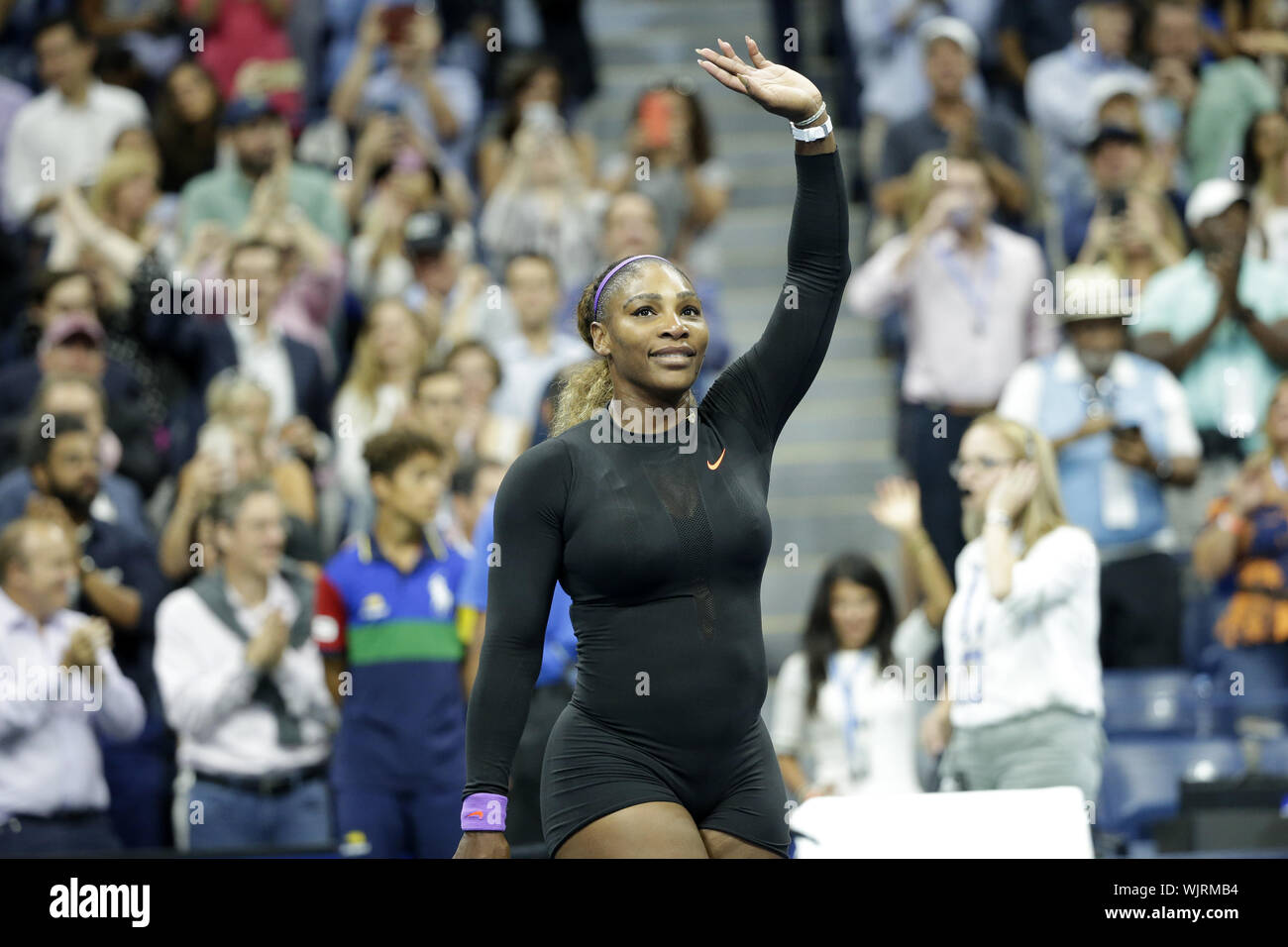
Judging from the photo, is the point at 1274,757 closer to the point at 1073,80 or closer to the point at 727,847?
the point at 727,847

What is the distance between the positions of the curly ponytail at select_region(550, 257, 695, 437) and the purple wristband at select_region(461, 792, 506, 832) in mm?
704

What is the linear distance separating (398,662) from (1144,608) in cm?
269

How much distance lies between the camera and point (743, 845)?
3.11m

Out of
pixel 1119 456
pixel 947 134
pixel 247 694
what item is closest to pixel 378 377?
pixel 247 694

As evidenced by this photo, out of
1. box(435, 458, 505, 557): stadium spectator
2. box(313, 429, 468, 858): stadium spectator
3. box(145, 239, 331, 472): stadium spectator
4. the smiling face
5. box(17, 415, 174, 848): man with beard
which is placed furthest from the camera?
box(145, 239, 331, 472): stadium spectator

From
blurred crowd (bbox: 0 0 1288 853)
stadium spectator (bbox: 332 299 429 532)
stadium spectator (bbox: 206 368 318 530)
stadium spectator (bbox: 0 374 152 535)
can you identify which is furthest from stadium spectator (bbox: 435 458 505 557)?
stadium spectator (bbox: 0 374 152 535)

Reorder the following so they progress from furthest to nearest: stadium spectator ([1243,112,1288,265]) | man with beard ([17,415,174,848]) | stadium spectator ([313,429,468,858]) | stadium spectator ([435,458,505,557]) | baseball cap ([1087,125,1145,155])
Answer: baseball cap ([1087,125,1145,155]) → stadium spectator ([1243,112,1288,265]) → stadium spectator ([435,458,505,557]) → man with beard ([17,415,174,848]) → stadium spectator ([313,429,468,858])

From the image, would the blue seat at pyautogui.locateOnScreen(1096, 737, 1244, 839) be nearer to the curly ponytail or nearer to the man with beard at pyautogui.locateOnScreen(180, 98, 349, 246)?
the curly ponytail

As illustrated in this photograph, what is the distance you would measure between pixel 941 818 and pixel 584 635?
1171mm

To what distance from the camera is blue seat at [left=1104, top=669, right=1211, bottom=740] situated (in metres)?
6.21

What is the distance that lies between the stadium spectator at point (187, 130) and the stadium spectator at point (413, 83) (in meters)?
0.67

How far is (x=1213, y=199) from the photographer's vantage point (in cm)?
748
